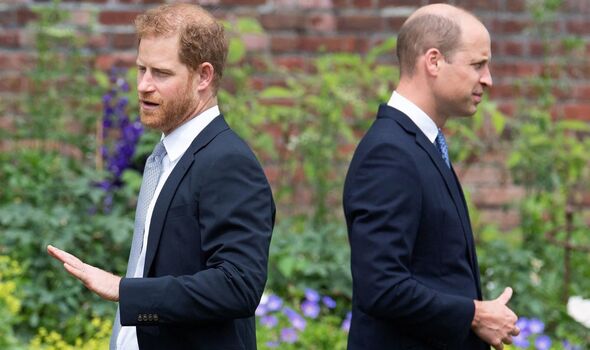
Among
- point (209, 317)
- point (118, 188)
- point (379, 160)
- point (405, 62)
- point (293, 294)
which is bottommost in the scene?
point (293, 294)

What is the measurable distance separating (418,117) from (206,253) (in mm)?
825

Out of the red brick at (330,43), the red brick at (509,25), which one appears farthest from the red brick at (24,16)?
the red brick at (509,25)

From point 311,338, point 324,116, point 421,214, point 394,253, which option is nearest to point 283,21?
point 324,116

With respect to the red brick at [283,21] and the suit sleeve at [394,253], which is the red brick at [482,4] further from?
the suit sleeve at [394,253]

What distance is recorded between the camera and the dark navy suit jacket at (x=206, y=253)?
9.87 feet

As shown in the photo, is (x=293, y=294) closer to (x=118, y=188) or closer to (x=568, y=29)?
(x=118, y=188)

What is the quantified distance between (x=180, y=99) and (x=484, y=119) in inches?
150

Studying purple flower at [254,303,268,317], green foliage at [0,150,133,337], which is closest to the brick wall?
green foliage at [0,150,133,337]

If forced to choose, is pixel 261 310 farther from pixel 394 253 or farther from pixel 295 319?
pixel 394 253

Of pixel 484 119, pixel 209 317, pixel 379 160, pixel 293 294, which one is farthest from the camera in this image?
pixel 484 119

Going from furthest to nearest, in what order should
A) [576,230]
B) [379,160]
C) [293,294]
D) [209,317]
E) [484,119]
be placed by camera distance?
[484,119] < [576,230] < [293,294] < [379,160] < [209,317]

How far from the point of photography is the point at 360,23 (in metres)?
6.74

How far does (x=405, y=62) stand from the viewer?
11.8 feet

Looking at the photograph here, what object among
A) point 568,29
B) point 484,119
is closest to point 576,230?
point 484,119
